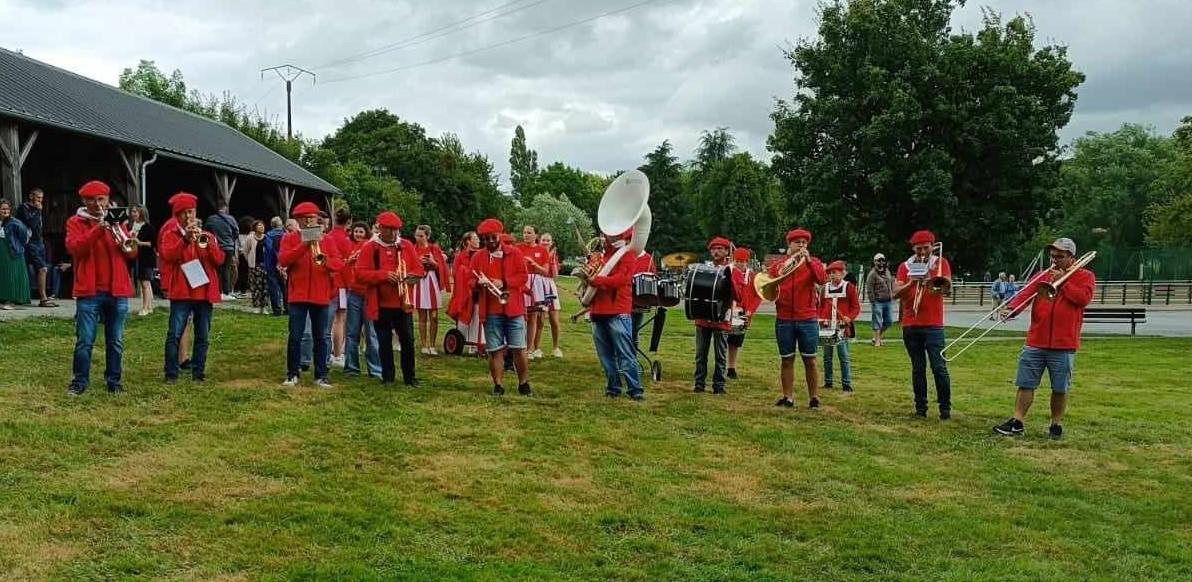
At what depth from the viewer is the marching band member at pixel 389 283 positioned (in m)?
9.83

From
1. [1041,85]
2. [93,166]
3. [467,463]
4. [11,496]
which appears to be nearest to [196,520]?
[11,496]

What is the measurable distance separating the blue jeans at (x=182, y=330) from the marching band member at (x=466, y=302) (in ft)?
9.05

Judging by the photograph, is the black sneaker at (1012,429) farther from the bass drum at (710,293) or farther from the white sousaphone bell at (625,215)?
the white sousaphone bell at (625,215)

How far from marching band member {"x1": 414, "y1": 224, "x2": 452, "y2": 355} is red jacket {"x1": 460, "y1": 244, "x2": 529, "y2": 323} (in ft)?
8.38

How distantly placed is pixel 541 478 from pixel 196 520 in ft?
7.74

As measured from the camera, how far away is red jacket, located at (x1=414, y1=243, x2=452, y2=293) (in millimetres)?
12625

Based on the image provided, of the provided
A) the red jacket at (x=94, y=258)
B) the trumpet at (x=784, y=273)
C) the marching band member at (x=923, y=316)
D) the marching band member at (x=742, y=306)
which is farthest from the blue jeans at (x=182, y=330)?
the marching band member at (x=923, y=316)

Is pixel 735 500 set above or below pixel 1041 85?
below

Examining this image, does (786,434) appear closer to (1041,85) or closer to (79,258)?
(79,258)

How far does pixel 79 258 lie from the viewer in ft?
27.1

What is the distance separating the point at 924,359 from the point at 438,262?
22.2 feet

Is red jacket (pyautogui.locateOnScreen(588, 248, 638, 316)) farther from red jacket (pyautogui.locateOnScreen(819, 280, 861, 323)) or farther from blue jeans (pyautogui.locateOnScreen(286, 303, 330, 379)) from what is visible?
red jacket (pyautogui.locateOnScreen(819, 280, 861, 323))

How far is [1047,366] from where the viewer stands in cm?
875

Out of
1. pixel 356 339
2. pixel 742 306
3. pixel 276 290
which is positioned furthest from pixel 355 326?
pixel 276 290
